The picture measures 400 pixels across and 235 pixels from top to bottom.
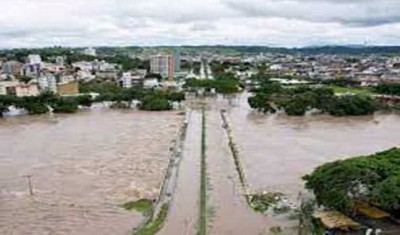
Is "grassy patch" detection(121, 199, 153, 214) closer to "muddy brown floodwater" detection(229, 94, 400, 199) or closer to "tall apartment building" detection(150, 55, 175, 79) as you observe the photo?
"muddy brown floodwater" detection(229, 94, 400, 199)

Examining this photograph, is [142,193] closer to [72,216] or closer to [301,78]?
[72,216]

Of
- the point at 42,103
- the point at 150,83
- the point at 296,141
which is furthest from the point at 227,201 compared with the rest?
the point at 150,83

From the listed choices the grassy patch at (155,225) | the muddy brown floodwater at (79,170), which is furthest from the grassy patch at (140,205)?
the grassy patch at (155,225)

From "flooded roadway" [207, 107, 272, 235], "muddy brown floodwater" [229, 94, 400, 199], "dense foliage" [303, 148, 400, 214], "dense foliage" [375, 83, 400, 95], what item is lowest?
"muddy brown floodwater" [229, 94, 400, 199]

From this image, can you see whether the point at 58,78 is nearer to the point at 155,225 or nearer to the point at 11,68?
the point at 11,68

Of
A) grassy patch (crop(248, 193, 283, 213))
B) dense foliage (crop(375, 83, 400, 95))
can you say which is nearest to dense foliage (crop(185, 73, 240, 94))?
dense foliage (crop(375, 83, 400, 95))
